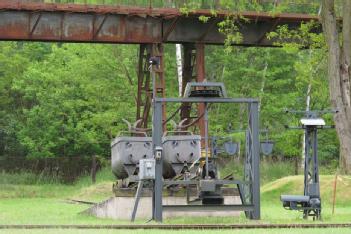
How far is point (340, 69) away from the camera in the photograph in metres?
32.0

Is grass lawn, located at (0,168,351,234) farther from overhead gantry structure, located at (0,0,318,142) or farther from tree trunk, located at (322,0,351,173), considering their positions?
overhead gantry structure, located at (0,0,318,142)

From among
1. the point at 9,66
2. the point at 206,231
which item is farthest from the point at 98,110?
the point at 206,231

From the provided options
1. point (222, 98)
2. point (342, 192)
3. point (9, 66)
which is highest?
point (9, 66)

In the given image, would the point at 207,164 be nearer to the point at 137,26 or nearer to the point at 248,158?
the point at 248,158

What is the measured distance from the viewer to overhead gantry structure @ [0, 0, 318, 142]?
33000 millimetres

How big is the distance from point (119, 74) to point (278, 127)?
964cm

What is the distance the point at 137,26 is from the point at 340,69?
8.51 metres

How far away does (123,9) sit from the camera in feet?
110

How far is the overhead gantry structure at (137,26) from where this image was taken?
108ft

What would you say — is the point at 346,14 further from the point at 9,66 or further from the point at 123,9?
the point at 9,66

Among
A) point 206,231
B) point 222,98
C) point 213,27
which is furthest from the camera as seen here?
point 213,27

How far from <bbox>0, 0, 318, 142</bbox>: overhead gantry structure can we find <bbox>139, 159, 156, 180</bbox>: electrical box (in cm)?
1364

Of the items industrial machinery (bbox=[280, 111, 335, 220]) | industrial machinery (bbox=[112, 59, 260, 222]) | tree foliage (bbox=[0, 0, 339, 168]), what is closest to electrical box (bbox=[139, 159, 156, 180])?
industrial machinery (bbox=[112, 59, 260, 222])

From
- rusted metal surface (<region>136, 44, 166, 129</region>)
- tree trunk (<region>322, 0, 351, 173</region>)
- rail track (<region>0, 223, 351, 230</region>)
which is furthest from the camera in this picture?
rusted metal surface (<region>136, 44, 166, 129</region>)
